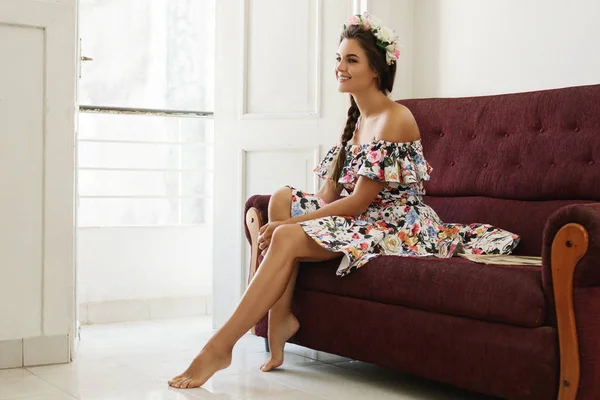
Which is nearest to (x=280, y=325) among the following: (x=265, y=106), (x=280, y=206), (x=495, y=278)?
(x=280, y=206)

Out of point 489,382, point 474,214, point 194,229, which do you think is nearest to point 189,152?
point 194,229

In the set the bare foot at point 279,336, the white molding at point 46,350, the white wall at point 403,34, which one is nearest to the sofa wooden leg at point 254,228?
the bare foot at point 279,336

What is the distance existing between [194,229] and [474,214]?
6.23ft

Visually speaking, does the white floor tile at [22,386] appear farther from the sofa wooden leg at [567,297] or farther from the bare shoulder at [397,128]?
the sofa wooden leg at [567,297]

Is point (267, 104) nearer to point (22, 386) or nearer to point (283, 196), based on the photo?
point (283, 196)

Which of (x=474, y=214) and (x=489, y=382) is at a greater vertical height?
(x=474, y=214)

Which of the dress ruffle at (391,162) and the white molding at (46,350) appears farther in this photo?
the white molding at (46,350)

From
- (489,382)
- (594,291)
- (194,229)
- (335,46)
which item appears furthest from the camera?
(194,229)

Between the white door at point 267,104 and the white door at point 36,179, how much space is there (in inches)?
39.2

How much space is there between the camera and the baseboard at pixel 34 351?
293cm

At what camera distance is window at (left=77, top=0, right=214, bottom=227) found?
5.07 m

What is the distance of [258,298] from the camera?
262 centimetres

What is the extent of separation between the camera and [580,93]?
9.21 ft

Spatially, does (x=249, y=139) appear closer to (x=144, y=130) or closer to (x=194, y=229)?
(x=194, y=229)
